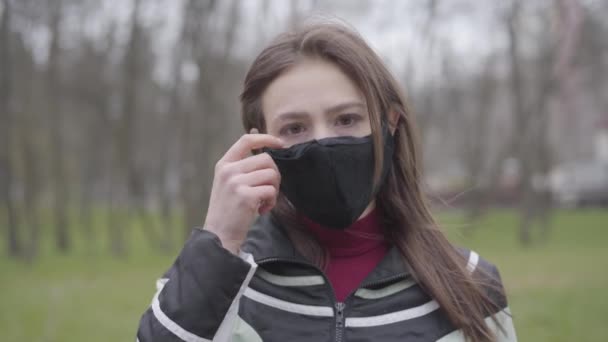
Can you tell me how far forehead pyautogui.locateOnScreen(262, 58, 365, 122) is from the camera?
200 cm

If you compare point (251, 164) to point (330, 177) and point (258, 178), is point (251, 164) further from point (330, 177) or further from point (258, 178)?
point (330, 177)

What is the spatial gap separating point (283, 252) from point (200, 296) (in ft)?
1.24

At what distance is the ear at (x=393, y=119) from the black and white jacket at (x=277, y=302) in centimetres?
42

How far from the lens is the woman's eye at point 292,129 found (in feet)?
6.77

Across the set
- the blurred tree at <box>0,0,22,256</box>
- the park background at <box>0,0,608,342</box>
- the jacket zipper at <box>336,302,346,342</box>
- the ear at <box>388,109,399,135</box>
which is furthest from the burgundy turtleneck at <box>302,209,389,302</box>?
the blurred tree at <box>0,0,22,256</box>

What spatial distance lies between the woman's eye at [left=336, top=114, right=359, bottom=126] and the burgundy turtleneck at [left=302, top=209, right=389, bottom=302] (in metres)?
0.36

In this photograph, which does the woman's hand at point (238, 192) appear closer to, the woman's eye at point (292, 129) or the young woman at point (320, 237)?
the young woman at point (320, 237)

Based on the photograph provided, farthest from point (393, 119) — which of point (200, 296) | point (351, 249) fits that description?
point (200, 296)

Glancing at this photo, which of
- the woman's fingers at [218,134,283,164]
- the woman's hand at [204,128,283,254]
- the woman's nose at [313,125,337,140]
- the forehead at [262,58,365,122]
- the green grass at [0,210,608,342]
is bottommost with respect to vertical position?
the green grass at [0,210,608,342]

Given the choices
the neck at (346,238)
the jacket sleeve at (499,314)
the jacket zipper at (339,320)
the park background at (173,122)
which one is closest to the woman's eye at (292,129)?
the neck at (346,238)

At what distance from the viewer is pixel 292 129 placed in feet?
6.82

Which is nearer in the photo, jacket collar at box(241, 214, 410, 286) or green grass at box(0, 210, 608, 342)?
jacket collar at box(241, 214, 410, 286)

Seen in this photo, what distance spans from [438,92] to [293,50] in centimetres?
3292

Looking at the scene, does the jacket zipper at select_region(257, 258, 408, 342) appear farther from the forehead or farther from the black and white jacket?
the forehead
